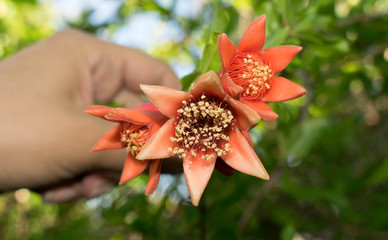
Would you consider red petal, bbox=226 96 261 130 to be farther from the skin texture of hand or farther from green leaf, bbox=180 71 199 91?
the skin texture of hand

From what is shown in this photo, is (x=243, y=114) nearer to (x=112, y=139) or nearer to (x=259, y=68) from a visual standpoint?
(x=259, y=68)

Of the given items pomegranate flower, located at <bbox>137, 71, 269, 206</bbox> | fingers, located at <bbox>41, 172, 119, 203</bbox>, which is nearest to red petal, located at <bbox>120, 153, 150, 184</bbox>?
pomegranate flower, located at <bbox>137, 71, 269, 206</bbox>

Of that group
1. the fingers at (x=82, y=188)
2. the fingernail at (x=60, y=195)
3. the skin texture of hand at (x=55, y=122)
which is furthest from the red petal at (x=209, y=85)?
the fingernail at (x=60, y=195)

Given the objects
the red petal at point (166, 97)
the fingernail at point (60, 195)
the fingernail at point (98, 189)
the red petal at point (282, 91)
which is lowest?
the fingernail at point (60, 195)

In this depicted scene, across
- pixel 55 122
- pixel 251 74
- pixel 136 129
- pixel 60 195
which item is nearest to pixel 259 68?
pixel 251 74

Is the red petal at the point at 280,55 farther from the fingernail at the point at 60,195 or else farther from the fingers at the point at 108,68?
the fingernail at the point at 60,195
